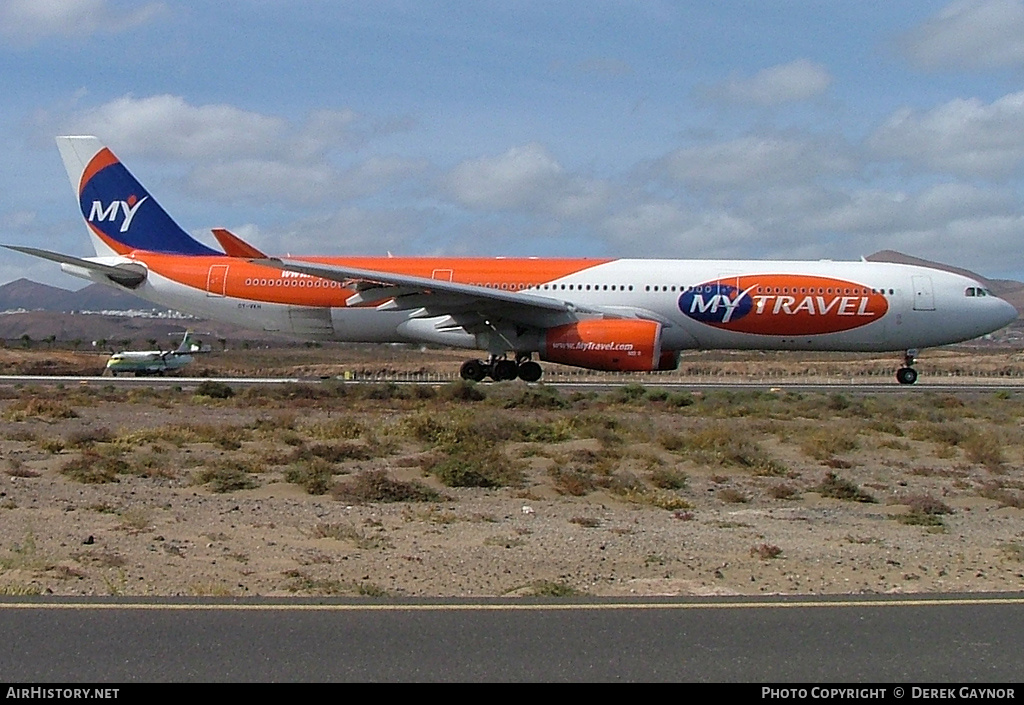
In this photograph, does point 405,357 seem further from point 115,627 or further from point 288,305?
point 115,627

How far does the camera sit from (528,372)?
3066 cm

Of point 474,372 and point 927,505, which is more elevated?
point 474,372

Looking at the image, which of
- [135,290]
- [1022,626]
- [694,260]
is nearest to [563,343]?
[694,260]

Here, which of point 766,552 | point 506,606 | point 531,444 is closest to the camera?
point 506,606

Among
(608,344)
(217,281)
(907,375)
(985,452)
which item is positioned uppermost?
(217,281)

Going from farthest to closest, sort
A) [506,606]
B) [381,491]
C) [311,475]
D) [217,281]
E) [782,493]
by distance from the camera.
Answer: [217,281]
[311,475]
[782,493]
[381,491]
[506,606]

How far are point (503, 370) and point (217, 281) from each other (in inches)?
309

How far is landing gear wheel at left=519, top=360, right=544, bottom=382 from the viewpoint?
30625 millimetres

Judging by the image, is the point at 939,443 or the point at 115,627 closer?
the point at 115,627

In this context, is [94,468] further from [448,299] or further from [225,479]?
[448,299]

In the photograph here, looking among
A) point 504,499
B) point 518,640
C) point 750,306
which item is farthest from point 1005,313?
point 518,640

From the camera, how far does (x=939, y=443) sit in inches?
739

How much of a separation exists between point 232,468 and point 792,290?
60.0ft

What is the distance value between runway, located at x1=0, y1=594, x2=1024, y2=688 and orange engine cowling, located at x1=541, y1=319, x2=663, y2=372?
20239mm
